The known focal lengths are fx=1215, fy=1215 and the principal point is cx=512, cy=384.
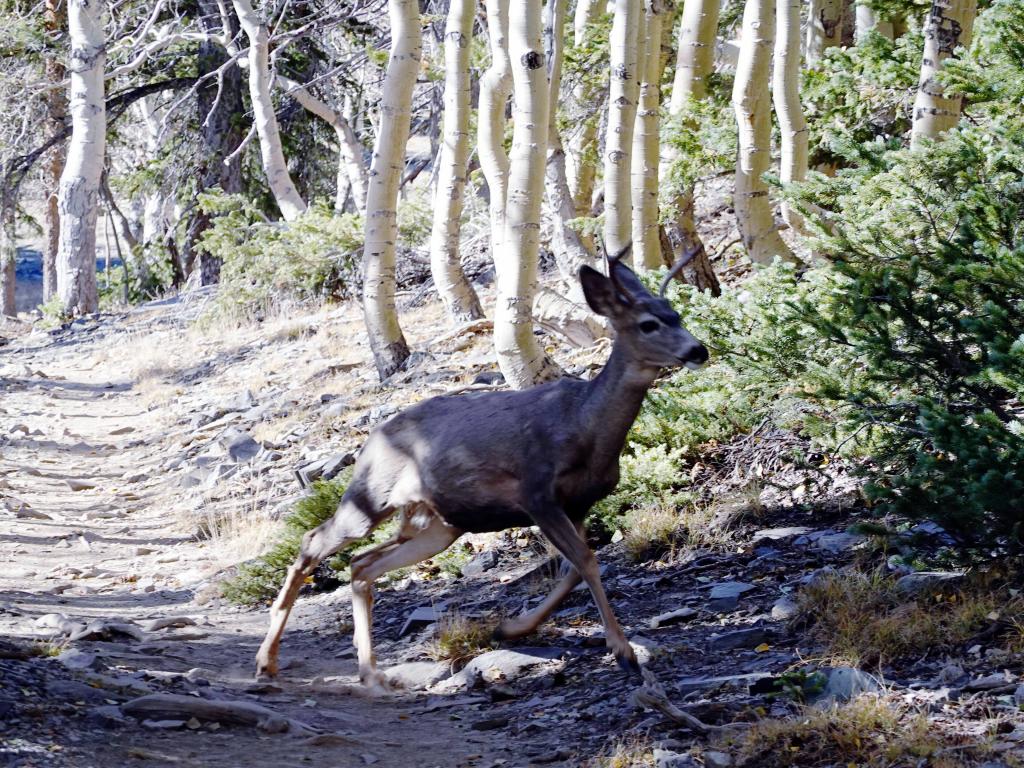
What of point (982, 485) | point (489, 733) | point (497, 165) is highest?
point (497, 165)

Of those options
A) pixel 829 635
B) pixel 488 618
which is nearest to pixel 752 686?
pixel 829 635

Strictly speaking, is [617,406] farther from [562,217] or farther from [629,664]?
[562,217]

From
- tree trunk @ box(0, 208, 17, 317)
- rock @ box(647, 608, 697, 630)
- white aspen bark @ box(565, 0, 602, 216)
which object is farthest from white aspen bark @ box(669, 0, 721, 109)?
tree trunk @ box(0, 208, 17, 317)

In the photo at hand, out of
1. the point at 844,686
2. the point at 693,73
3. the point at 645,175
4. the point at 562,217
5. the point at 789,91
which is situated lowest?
the point at 844,686

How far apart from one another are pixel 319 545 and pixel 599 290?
2.35 metres

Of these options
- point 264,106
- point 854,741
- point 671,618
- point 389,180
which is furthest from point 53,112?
point 854,741

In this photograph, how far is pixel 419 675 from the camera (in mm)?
6945

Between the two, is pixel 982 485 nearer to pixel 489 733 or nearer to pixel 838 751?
pixel 838 751

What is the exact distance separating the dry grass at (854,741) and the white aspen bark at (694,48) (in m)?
8.86

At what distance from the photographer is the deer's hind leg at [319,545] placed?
6883 millimetres

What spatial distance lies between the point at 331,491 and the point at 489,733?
3822 millimetres

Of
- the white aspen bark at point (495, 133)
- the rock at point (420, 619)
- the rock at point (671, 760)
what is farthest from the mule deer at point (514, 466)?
the white aspen bark at point (495, 133)

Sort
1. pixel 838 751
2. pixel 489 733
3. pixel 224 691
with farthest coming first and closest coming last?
pixel 224 691
pixel 489 733
pixel 838 751

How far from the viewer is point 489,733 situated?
5.83m
